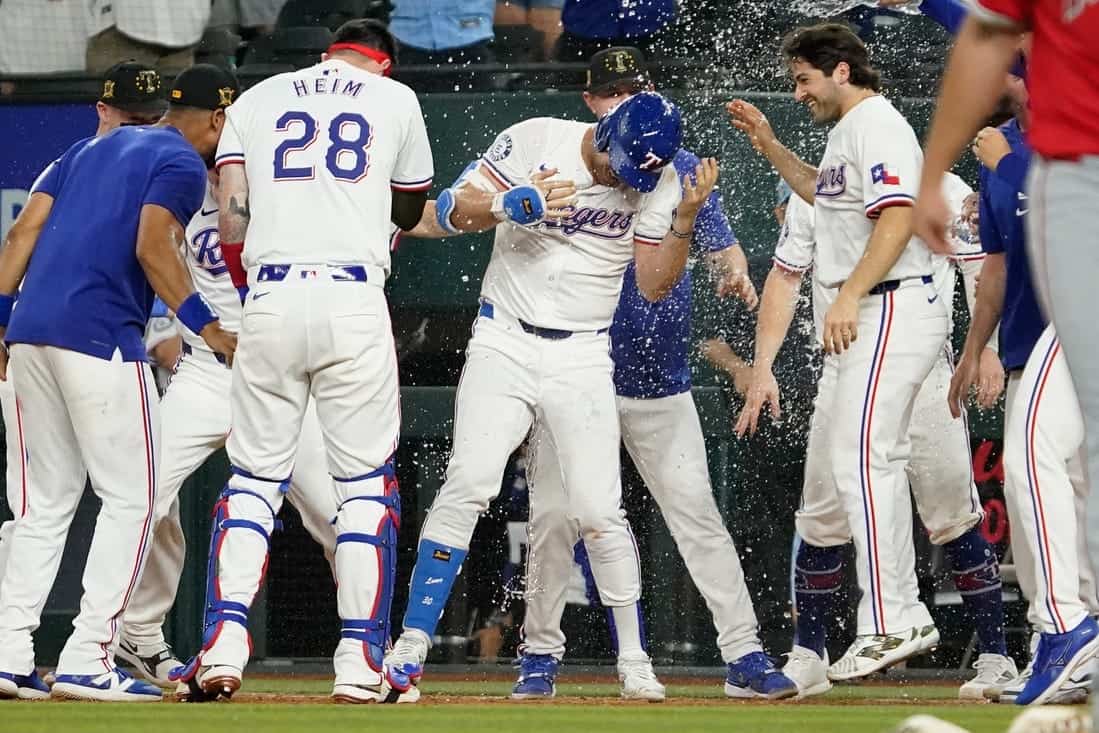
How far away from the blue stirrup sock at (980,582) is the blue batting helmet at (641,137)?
191 cm

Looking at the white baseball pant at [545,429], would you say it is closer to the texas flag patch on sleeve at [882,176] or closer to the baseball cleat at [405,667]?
the baseball cleat at [405,667]

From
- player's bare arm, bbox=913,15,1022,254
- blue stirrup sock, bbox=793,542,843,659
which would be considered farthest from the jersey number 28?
player's bare arm, bbox=913,15,1022,254

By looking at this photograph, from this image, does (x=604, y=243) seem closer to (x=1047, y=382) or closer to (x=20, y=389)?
(x=1047, y=382)

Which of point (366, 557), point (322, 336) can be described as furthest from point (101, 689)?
point (322, 336)

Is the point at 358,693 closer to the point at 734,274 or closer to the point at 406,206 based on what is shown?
the point at 406,206

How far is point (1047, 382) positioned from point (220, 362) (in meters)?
3.03

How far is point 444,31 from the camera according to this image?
30.3 ft

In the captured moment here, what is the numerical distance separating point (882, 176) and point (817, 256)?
0.56 meters

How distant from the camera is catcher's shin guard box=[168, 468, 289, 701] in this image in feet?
17.3

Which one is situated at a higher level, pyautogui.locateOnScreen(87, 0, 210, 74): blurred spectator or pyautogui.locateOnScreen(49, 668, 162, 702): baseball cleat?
pyautogui.locateOnScreen(87, 0, 210, 74): blurred spectator

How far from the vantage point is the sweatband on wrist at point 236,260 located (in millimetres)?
5738

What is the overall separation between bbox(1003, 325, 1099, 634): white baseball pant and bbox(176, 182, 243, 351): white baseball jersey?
9.60 ft

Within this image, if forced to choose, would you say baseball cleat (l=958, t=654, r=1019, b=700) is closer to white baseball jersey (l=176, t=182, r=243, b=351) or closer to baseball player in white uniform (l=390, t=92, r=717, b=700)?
baseball player in white uniform (l=390, t=92, r=717, b=700)

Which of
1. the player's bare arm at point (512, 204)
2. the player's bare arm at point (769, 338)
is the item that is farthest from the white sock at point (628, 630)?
the player's bare arm at point (512, 204)
